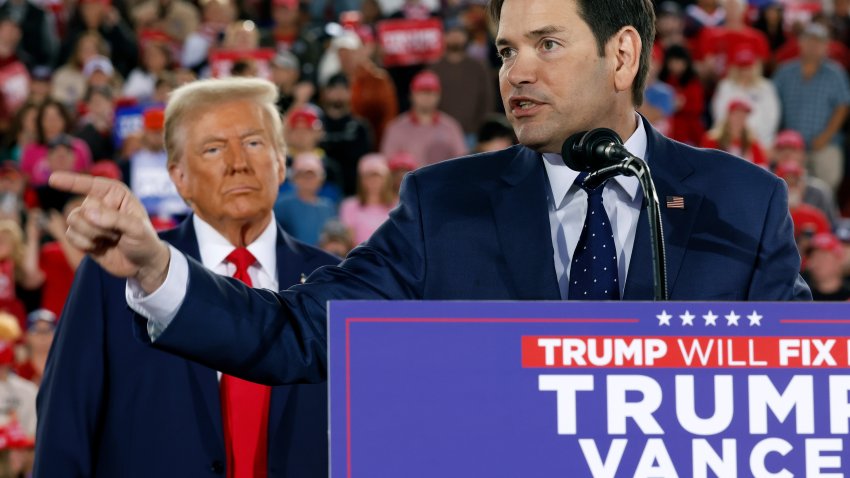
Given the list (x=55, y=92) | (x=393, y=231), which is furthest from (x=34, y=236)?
(x=393, y=231)

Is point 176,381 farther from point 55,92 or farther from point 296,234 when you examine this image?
point 55,92

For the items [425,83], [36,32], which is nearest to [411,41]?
[425,83]

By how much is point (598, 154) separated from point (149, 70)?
9.46 metres

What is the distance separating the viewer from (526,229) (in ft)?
7.58

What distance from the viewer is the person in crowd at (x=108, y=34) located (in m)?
12.0

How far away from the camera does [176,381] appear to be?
10.5ft

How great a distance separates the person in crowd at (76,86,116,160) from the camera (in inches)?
400

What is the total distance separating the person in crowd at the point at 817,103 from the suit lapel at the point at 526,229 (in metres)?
8.64

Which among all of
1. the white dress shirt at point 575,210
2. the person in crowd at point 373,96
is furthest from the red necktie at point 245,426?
the person in crowd at point 373,96

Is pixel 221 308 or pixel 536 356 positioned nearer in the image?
pixel 536 356

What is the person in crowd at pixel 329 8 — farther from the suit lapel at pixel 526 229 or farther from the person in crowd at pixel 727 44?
the suit lapel at pixel 526 229

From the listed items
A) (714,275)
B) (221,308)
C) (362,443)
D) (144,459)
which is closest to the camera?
(362,443)

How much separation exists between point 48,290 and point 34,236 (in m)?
0.36

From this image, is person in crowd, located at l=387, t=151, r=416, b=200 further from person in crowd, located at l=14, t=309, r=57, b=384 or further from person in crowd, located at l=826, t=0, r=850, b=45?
person in crowd, located at l=826, t=0, r=850, b=45
